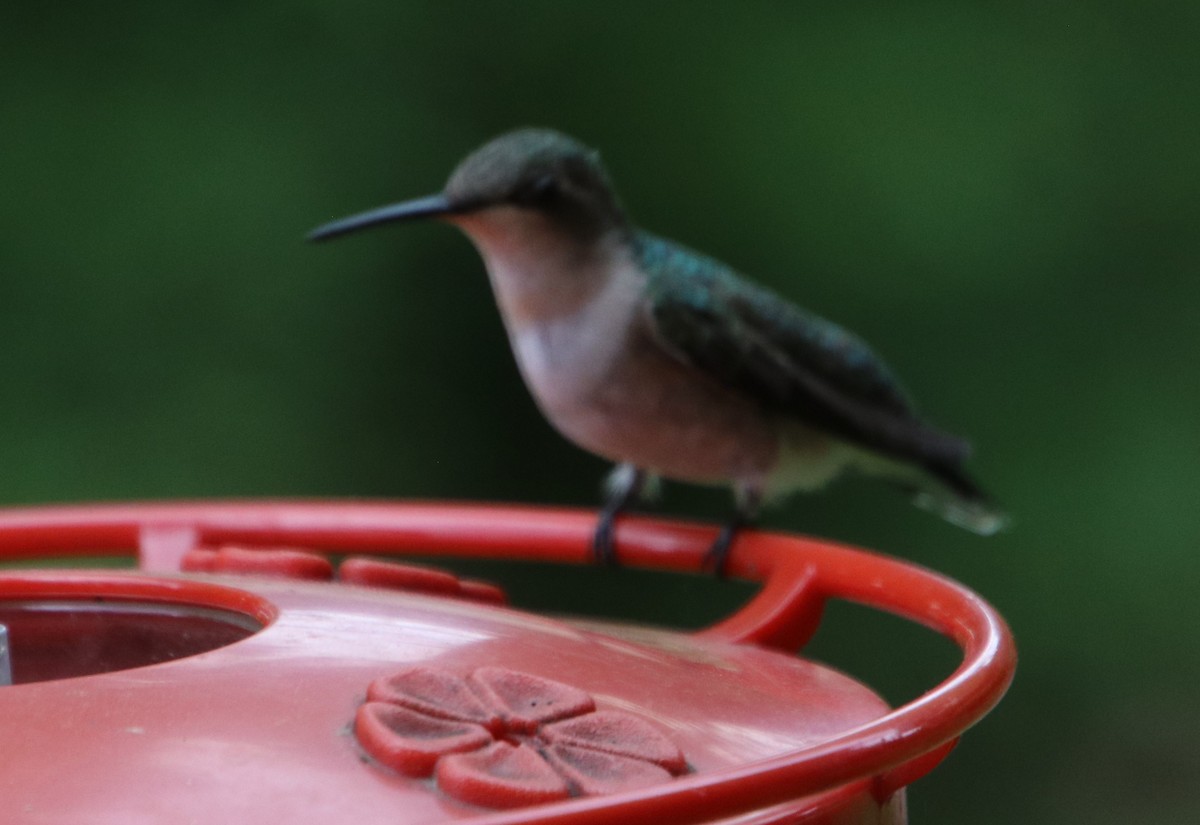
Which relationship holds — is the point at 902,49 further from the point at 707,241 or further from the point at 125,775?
the point at 125,775

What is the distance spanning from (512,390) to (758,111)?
879mm

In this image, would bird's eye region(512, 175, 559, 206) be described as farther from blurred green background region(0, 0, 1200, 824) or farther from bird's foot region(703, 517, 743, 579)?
bird's foot region(703, 517, 743, 579)

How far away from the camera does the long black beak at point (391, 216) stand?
8.20ft

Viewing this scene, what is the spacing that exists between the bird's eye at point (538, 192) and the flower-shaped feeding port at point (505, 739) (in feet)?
6.39

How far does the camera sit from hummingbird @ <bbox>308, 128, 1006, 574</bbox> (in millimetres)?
2998

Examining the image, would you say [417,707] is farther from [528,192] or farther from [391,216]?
[528,192]

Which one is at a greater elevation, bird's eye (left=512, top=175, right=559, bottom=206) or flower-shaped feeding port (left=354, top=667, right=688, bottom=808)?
bird's eye (left=512, top=175, right=559, bottom=206)

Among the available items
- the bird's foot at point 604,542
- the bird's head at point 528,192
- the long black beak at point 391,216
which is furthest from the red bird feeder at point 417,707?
the bird's head at point 528,192

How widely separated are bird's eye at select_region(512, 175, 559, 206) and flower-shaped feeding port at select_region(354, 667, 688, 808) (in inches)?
76.7

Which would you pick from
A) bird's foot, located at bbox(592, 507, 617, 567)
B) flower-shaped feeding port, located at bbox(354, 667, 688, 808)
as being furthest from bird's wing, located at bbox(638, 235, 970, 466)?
flower-shaped feeding port, located at bbox(354, 667, 688, 808)

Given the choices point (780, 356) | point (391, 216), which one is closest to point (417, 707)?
point (391, 216)

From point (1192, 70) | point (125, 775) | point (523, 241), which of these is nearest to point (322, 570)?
point (125, 775)

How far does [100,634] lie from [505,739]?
46cm

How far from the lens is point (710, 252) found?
414 centimetres
